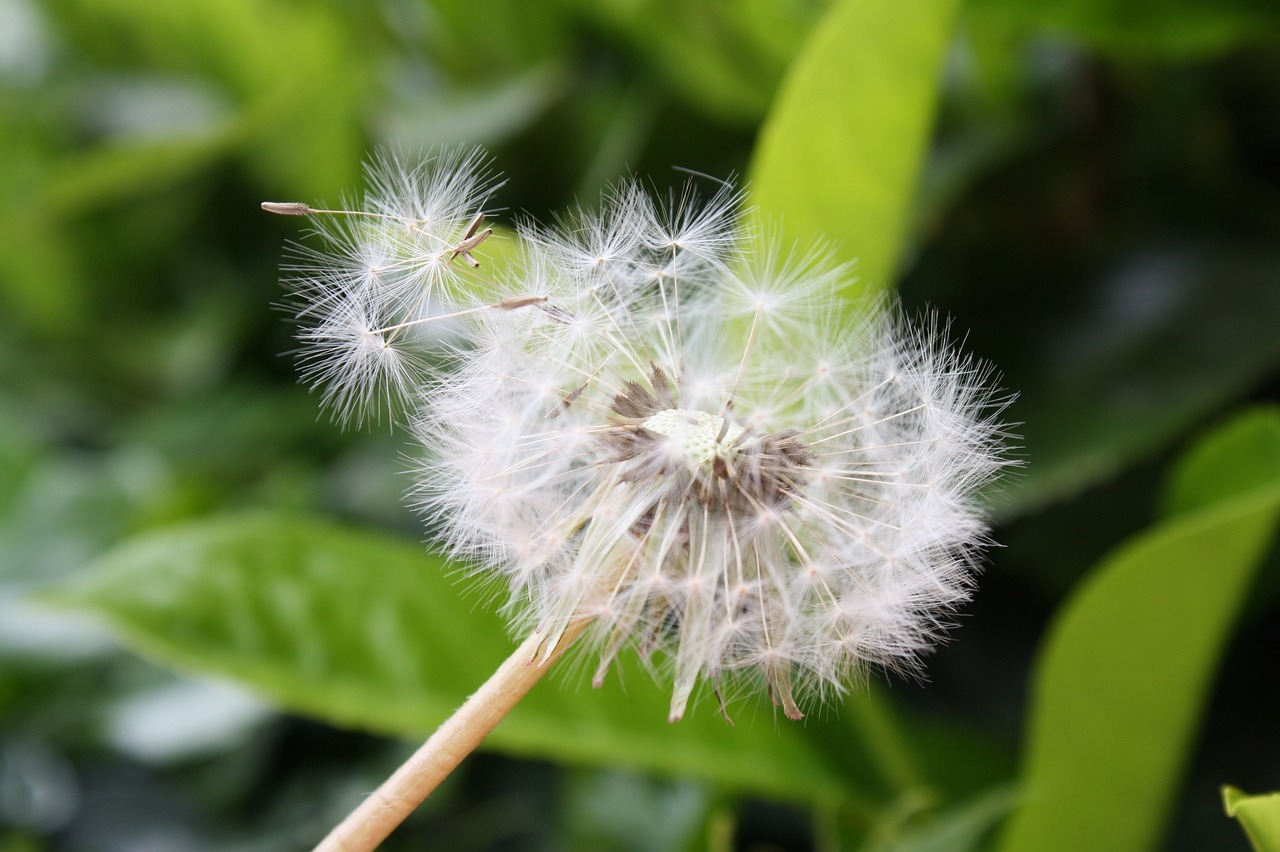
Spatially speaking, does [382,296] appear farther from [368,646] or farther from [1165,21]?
[1165,21]

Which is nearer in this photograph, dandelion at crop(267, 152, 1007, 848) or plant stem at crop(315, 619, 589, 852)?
plant stem at crop(315, 619, 589, 852)

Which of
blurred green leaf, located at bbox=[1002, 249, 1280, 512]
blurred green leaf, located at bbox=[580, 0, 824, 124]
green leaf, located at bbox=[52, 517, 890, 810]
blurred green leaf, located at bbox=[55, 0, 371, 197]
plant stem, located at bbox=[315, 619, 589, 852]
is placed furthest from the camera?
blurred green leaf, located at bbox=[55, 0, 371, 197]

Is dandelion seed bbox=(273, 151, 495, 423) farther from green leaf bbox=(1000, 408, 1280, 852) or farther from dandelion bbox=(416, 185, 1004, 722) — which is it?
green leaf bbox=(1000, 408, 1280, 852)

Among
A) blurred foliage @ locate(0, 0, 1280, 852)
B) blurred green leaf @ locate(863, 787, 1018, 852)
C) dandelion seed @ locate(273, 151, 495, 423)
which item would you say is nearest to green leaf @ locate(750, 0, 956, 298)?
blurred foliage @ locate(0, 0, 1280, 852)

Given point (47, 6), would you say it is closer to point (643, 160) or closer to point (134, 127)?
point (134, 127)

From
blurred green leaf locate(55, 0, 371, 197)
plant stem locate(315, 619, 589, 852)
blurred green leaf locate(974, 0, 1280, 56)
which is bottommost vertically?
plant stem locate(315, 619, 589, 852)

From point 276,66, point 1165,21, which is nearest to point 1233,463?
point 1165,21

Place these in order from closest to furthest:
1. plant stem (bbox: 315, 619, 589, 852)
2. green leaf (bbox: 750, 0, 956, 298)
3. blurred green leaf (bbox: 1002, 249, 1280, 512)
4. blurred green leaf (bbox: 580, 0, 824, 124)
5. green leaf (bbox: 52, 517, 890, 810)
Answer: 1. plant stem (bbox: 315, 619, 589, 852)
2. green leaf (bbox: 750, 0, 956, 298)
3. green leaf (bbox: 52, 517, 890, 810)
4. blurred green leaf (bbox: 1002, 249, 1280, 512)
5. blurred green leaf (bbox: 580, 0, 824, 124)
